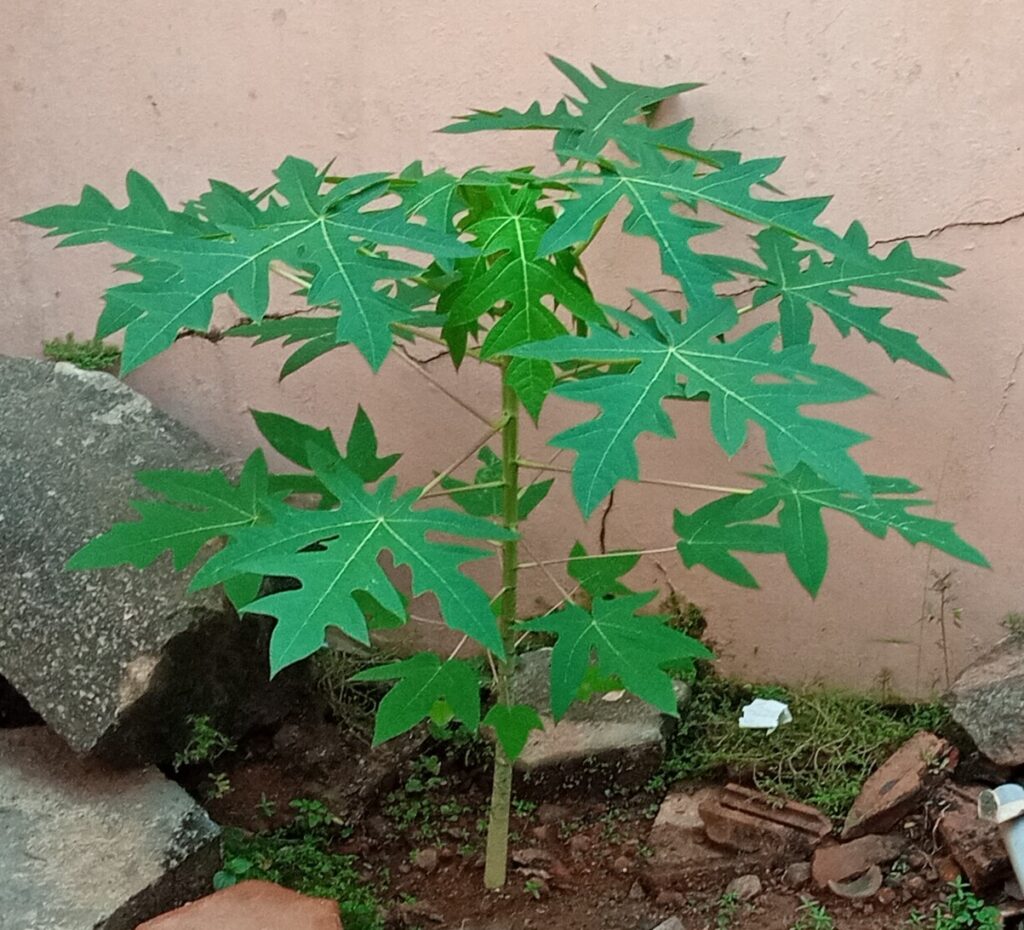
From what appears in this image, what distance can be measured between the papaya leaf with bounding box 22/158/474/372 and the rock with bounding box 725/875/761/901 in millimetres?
966

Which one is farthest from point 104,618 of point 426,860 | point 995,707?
point 995,707

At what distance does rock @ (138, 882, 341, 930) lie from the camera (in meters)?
1.32

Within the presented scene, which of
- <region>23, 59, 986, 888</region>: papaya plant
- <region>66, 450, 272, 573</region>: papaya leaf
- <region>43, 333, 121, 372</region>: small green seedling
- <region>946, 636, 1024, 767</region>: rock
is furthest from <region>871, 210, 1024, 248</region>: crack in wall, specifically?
<region>43, 333, 121, 372</region>: small green seedling

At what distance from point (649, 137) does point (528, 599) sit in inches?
37.2

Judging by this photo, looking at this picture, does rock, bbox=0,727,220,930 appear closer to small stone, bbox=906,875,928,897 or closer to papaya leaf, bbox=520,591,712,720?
papaya leaf, bbox=520,591,712,720

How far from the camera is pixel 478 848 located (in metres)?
1.62

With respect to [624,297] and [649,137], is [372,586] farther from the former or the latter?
[624,297]

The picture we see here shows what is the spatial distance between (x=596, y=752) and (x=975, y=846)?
1.80 ft

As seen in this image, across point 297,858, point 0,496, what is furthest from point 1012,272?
point 0,496

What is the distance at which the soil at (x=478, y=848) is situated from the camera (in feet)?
4.84

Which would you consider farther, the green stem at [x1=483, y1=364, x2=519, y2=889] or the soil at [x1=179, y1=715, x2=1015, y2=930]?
the soil at [x1=179, y1=715, x2=1015, y2=930]

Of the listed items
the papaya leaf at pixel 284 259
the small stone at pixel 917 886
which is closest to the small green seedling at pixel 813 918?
the small stone at pixel 917 886

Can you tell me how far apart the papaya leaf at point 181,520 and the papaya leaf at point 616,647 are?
0.36 metres

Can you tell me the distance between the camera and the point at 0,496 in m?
1.70
